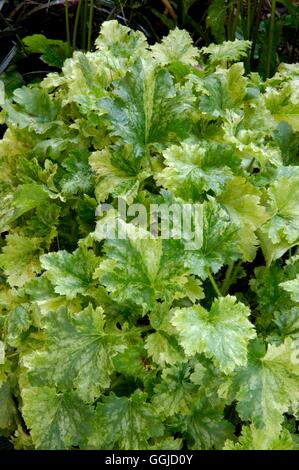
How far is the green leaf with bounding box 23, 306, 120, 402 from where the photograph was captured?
0.87 meters

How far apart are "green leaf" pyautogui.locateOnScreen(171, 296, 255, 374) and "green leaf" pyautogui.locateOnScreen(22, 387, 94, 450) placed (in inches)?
7.5

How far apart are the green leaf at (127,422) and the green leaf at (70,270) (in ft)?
0.58

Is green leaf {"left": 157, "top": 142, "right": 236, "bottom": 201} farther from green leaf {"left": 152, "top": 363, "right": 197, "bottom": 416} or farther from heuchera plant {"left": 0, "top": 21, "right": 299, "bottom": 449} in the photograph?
green leaf {"left": 152, "top": 363, "right": 197, "bottom": 416}

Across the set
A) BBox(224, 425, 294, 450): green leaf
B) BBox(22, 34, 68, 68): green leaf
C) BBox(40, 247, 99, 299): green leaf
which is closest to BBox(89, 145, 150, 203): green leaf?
BBox(40, 247, 99, 299): green leaf

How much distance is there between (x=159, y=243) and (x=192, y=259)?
59mm

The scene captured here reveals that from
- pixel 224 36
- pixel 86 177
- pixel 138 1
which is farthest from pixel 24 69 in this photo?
pixel 86 177

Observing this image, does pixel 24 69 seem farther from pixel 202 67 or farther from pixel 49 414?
pixel 49 414

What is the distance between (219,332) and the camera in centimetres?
84

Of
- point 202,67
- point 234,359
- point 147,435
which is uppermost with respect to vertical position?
point 202,67

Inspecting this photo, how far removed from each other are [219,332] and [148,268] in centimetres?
14

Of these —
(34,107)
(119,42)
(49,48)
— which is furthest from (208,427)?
(49,48)

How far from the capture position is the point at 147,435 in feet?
2.87

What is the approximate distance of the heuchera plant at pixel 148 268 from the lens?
0.87 m

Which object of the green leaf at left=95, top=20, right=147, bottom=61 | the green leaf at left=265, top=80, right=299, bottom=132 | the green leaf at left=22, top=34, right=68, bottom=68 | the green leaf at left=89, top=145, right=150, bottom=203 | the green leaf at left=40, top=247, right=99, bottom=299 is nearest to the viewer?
the green leaf at left=40, top=247, right=99, bottom=299
